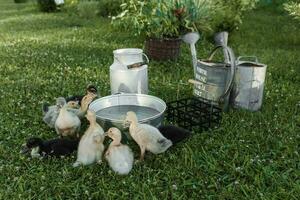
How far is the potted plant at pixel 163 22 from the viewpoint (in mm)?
6340

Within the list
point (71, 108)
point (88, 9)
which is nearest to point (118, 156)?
point (71, 108)

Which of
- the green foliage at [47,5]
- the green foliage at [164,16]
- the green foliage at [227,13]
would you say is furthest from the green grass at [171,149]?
the green foliage at [47,5]

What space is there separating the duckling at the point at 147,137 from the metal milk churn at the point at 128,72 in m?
1.06

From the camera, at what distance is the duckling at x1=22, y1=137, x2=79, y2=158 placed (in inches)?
136

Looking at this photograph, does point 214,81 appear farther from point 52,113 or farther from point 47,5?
point 47,5

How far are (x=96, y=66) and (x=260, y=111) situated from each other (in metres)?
Answer: 2.74

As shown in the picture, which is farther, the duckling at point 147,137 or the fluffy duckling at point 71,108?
the fluffy duckling at point 71,108

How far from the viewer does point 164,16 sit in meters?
6.29

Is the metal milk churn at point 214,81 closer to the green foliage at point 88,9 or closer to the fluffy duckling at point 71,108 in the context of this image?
the fluffy duckling at point 71,108

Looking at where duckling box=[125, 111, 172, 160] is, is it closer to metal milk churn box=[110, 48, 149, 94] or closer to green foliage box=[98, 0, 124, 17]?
metal milk churn box=[110, 48, 149, 94]

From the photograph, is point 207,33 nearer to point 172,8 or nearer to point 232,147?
point 172,8

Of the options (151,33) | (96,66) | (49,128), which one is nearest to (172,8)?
(151,33)

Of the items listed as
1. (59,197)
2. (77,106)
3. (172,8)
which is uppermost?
(172,8)

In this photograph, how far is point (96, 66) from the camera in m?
6.21
